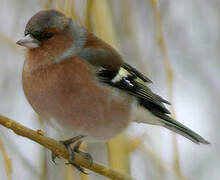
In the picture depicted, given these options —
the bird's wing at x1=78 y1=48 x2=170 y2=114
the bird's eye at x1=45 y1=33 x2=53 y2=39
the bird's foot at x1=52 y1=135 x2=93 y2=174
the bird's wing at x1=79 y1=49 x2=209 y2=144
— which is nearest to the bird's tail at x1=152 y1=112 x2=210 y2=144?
the bird's wing at x1=79 y1=49 x2=209 y2=144

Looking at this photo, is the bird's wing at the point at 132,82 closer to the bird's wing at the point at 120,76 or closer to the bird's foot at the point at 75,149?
the bird's wing at the point at 120,76

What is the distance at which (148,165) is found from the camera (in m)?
3.70

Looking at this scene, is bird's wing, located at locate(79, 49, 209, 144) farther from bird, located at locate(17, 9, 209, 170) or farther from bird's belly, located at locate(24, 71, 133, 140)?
bird's belly, located at locate(24, 71, 133, 140)

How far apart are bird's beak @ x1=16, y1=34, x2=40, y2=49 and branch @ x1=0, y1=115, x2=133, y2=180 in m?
0.68

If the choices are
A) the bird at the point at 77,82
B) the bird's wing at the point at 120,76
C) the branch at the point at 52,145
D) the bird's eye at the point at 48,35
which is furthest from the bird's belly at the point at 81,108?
the bird's eye at the point at 48,35

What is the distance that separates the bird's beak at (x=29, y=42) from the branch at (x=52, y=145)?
679 millimetres

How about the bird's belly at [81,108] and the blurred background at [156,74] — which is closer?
the bird's belly at [81,108]

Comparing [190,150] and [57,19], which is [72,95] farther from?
[190,150]

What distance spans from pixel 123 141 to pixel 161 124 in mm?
618

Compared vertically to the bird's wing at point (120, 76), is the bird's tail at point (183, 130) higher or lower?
lower

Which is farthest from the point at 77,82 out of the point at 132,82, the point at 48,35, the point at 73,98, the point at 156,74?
the point at 156,74

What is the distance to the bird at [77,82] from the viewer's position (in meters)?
3.19

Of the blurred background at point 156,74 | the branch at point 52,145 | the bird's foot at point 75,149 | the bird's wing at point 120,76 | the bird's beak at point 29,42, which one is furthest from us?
the blurred background at point 156,74

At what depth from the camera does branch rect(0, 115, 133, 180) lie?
256cm
